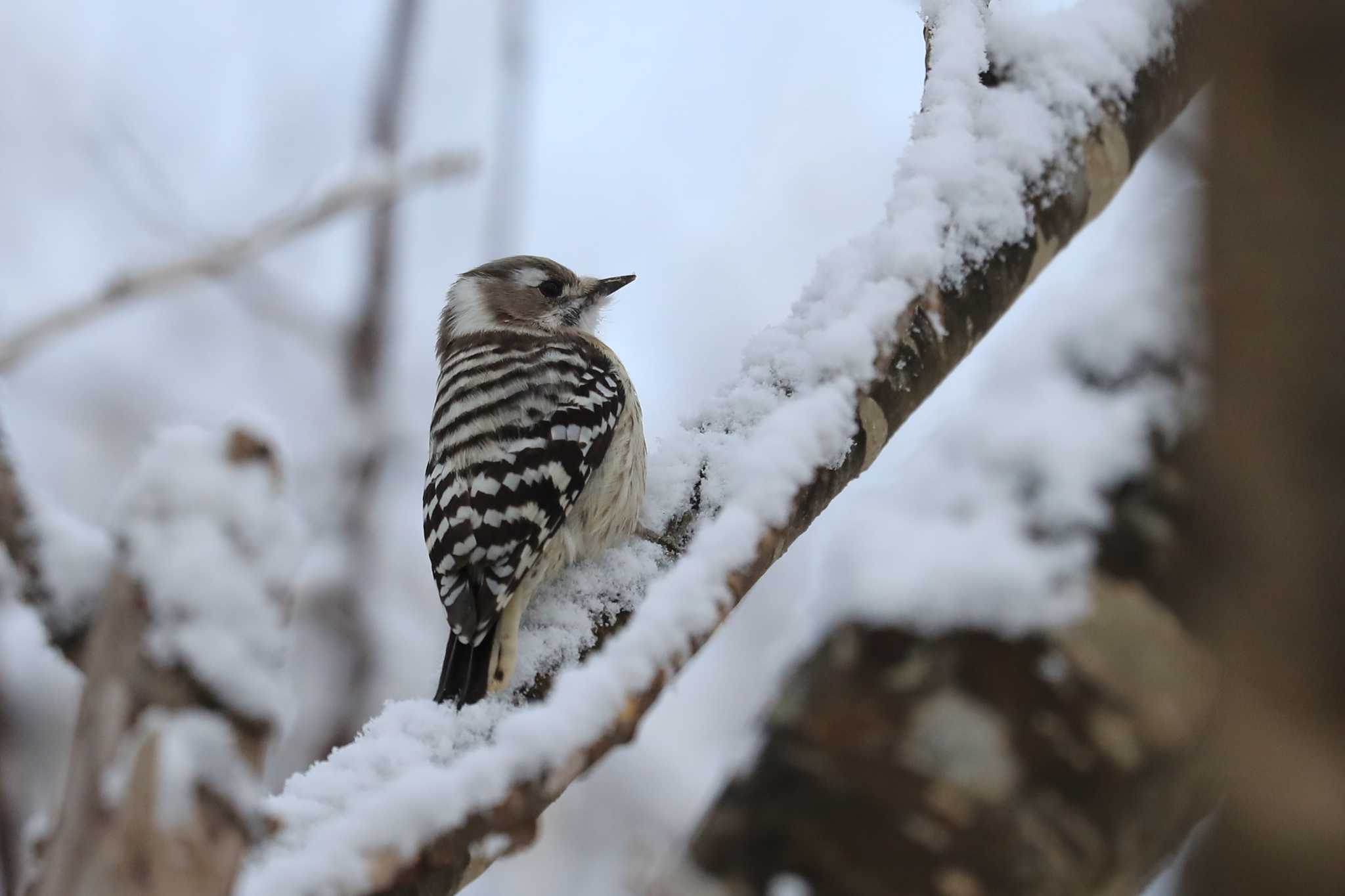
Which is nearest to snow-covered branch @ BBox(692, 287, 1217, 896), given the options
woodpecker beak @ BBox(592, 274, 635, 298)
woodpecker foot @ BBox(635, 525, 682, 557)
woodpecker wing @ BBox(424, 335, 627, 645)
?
woodpecker foot @ BBox(635, 525, 682, 557)

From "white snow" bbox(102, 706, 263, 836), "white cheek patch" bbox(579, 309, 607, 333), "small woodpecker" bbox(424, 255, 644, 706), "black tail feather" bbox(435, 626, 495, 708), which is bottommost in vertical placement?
"white snow" bbox(102, 706, 263, 836)

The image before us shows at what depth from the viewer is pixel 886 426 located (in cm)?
239

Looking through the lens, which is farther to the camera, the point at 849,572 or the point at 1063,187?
the point at 1063,187

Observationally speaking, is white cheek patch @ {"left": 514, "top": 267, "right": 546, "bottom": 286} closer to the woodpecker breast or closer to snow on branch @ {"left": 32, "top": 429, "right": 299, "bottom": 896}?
the woodpecker breast

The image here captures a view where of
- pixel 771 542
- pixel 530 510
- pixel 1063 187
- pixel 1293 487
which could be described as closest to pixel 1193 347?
pixel 1293 487

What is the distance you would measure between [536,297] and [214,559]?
12.8 feet

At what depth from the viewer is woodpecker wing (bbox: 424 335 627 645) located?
129 inches

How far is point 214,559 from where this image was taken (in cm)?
108

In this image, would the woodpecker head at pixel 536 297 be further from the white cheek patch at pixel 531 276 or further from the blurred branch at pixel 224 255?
the blurred branch at pixel 224 255

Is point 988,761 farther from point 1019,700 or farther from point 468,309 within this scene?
point 468,309

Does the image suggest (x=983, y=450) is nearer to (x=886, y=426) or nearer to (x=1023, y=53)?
(x=886, y=426)

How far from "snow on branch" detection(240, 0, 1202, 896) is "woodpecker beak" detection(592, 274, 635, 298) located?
6.67 ft

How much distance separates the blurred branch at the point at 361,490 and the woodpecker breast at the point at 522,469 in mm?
1410

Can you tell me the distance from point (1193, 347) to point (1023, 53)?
187 centimetres
